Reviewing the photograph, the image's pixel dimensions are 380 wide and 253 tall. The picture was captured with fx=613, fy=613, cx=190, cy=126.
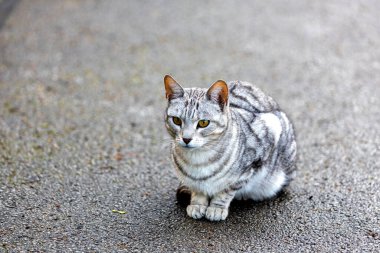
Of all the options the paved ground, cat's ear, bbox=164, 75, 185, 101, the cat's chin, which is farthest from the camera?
the paved ground

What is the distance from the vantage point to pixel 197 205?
3756 mm

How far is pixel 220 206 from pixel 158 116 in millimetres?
1786

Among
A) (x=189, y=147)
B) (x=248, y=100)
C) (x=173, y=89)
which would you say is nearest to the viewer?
(x=189, y=147)

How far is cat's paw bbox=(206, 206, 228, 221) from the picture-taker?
12.1 feet

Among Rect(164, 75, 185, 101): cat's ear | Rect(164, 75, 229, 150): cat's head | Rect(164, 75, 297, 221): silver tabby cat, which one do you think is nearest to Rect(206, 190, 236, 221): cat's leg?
Rect(164, 75, 297, 221): silver tabby cat

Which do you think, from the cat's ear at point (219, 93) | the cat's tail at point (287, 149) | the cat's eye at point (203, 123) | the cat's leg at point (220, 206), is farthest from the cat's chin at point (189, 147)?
the cat's tail at point (287, 149)

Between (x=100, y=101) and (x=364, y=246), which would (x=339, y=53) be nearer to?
(x=100, y=101)

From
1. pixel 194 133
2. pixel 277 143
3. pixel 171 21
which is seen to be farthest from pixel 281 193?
pixel 171 21

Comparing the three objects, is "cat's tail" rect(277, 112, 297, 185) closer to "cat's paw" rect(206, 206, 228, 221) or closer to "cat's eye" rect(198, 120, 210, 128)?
"cat's paw" rect(206, 206, 228, 221)

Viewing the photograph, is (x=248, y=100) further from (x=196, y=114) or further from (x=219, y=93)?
(x=196, y=114)

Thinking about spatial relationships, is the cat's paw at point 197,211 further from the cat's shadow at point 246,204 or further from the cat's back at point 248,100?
the cat's back at point 248,100

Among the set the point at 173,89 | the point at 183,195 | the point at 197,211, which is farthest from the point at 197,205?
the point at 173,89

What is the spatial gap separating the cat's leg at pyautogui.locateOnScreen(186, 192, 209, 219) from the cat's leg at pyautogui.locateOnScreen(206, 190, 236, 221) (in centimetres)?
4

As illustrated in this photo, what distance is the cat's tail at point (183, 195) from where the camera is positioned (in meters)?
3.93
